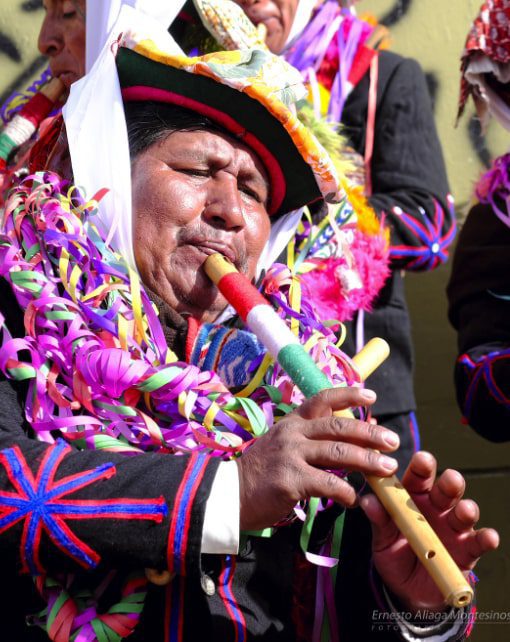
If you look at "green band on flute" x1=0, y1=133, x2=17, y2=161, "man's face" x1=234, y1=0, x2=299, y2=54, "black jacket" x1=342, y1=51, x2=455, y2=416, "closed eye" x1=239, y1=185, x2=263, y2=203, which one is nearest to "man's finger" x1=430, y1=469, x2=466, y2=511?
"closed eye" x1=239, y1=185, x2=263, y2=203

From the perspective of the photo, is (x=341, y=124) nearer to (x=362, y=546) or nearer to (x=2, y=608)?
(x=362, y=546)

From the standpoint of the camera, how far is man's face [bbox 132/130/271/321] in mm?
2086

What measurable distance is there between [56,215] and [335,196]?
29.1 inches

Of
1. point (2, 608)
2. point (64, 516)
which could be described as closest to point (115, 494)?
point (64, 516)

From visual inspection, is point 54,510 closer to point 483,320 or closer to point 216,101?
point 216,101

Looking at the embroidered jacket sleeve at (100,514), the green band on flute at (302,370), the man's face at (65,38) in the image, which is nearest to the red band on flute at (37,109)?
the man's face at (65,38)

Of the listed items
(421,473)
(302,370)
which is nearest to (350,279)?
(302,370)

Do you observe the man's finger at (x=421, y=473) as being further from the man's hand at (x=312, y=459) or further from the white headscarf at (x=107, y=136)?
the white headscarf at (x=107, y=136)

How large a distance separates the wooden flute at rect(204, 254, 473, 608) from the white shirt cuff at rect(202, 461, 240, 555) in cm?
22

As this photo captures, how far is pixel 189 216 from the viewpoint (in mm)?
2104

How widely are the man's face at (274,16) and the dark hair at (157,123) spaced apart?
99 cm

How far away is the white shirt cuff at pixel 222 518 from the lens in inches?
61.5

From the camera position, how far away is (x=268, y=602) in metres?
1.90

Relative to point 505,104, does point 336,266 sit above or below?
below
